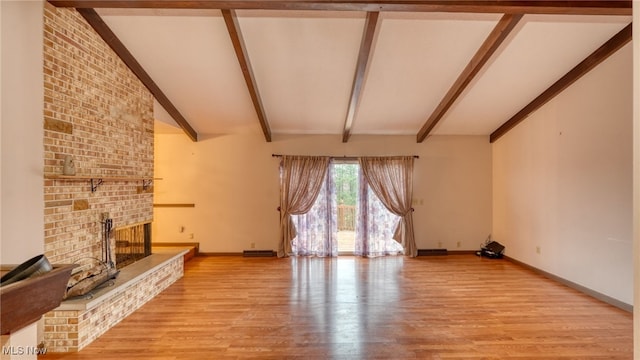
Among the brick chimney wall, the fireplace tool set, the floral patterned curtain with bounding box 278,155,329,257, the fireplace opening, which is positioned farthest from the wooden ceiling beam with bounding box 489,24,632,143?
the fireplace opening

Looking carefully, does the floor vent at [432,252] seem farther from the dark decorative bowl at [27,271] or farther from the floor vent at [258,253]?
the dark decorative bowl at [27,271]

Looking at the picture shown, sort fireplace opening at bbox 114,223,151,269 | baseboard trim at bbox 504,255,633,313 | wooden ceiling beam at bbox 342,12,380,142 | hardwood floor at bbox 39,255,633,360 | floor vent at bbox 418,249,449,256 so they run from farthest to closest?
floor vent at bbox 418,249,449,256 < fireplace opening at bbox 114,223,151,269 < baseboard trim at bbox 504,255,633,313 < wooden ceiling beam at bbox 342,12,380,142 < hardwood floor at bbox 39,255,633,360

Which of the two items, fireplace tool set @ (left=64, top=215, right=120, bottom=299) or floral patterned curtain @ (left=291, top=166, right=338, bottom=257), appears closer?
fireplace tool set @ (left=64, top=215, right=120, bottom=299)

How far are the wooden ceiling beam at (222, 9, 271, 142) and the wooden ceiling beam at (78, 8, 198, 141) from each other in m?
1.34

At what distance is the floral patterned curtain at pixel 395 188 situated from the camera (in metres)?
5.43

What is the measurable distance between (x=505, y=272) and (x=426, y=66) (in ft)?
11.3

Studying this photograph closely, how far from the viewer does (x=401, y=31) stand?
308cm

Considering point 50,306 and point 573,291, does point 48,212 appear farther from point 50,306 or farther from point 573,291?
point 573,291

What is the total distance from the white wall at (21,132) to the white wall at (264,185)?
120 inches

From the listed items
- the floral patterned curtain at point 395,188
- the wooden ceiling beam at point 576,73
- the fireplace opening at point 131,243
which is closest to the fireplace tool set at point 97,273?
the fireplace opening at point 131,243

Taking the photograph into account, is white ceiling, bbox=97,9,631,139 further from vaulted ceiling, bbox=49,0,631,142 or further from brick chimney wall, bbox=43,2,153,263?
brick chimney wall, bbox=43,2,153,263

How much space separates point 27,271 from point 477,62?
4.20 m

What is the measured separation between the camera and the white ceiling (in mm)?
2957

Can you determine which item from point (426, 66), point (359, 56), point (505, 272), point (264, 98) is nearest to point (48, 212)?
point (264, 98)
